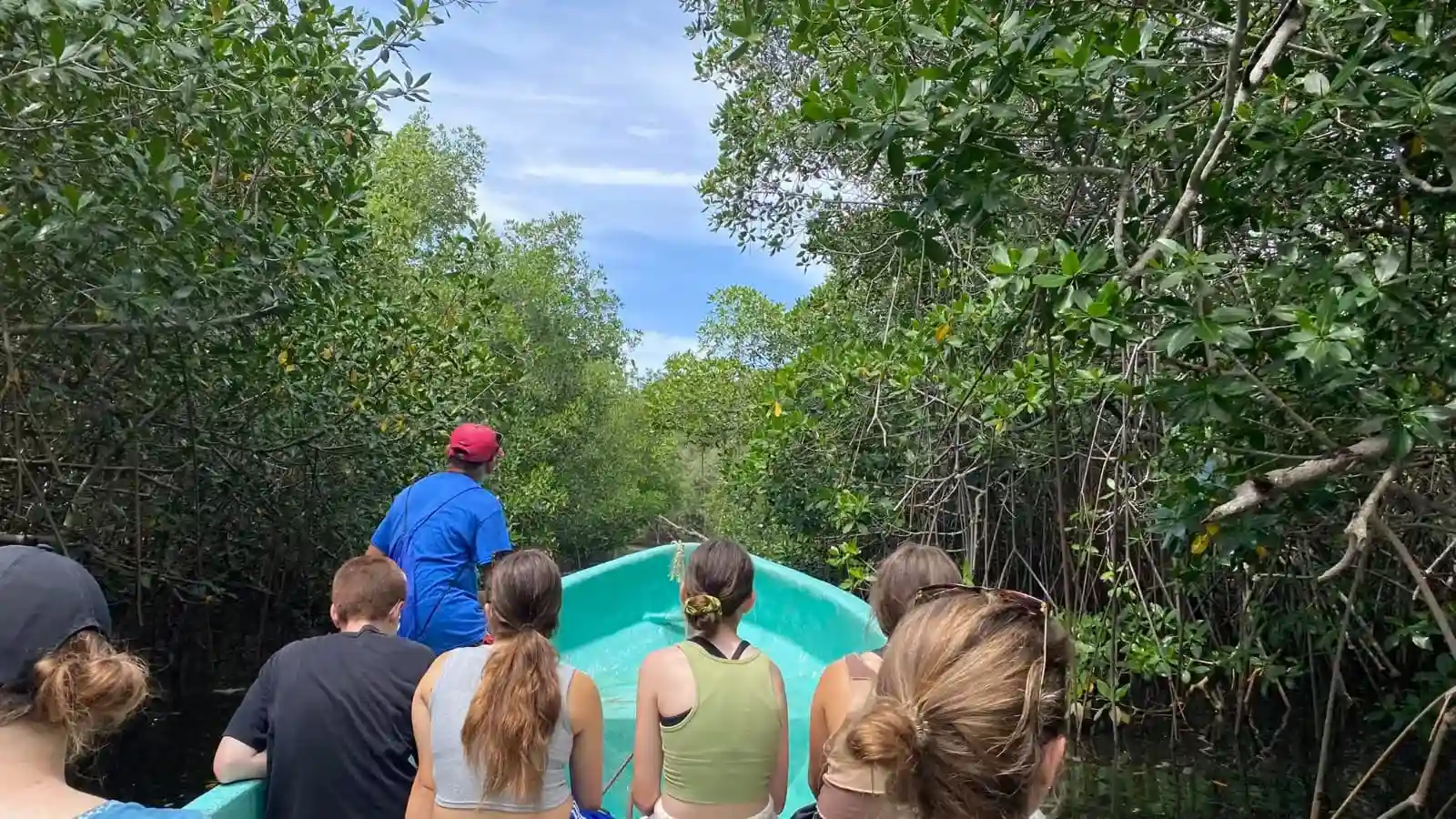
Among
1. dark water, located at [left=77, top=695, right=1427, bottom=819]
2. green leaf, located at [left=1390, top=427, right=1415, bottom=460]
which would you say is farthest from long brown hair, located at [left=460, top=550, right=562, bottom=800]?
dark water, located at [left=77, top=695, right=1427, bottom=819]

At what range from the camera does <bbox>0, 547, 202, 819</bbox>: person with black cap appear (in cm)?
109

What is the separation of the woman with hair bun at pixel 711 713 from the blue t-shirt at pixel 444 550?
3.07 ft

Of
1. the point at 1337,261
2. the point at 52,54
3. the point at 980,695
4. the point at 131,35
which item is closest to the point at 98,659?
the point at 980,695

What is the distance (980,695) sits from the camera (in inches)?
41.8

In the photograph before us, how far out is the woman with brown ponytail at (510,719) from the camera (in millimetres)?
2057

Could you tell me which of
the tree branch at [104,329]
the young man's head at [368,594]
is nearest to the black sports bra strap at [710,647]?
Answer: the young man's head at [368,594]

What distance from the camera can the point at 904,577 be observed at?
200 cm

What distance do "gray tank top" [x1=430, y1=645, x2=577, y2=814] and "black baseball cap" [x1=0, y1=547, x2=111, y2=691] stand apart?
0.97 meters

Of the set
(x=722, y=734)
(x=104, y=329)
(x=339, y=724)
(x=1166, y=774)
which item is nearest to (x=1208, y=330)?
(x=722, y=734)

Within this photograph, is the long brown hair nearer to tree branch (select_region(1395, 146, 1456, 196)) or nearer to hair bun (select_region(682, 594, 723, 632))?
hair bun (select_region(682, 594, 723, 632))

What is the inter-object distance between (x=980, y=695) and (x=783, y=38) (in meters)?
8.89

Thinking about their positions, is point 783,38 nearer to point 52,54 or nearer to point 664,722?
point 52,54

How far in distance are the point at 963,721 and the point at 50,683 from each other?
934 millimetres

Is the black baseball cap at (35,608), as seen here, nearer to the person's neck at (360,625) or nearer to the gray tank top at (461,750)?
the gray tank top at (461,750)
